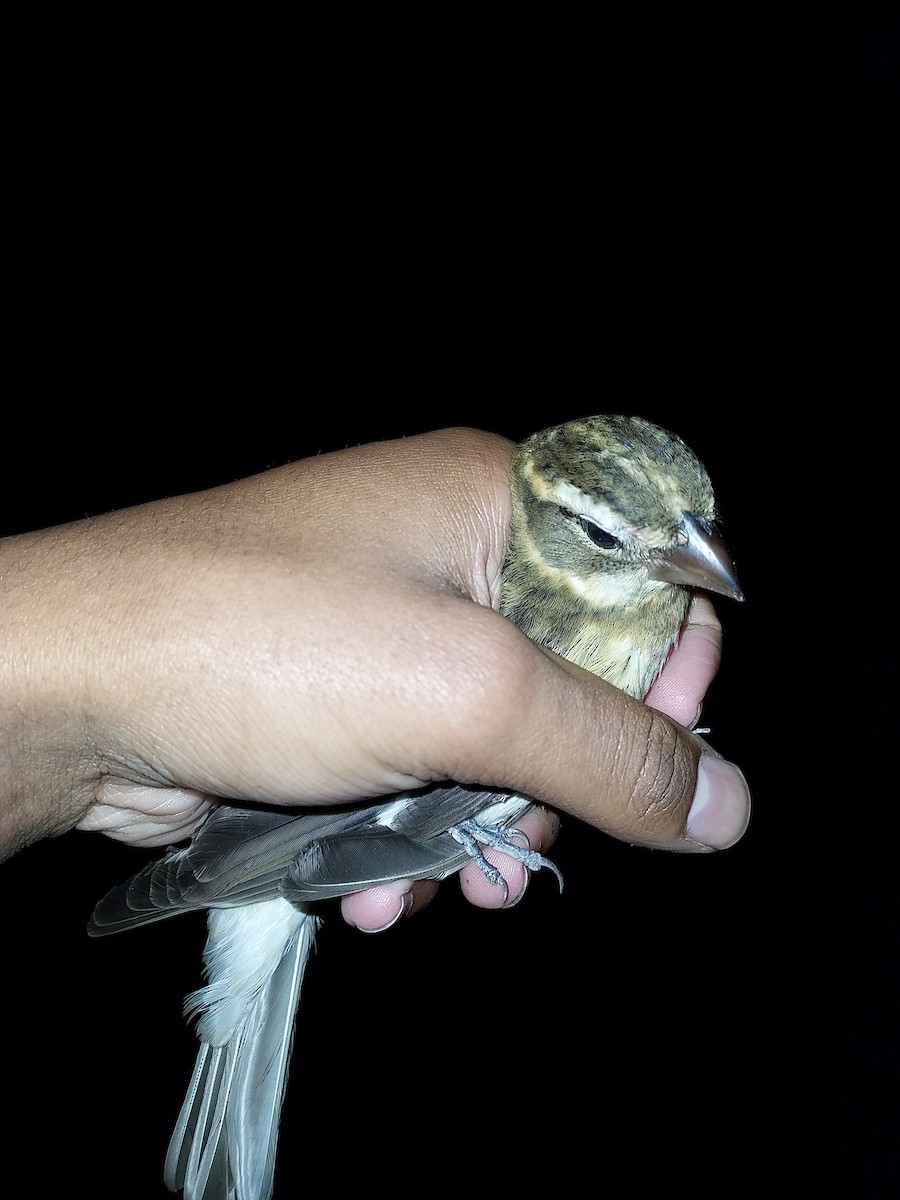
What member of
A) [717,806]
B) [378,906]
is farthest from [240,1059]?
[717,806]

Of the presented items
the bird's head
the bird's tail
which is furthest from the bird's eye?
the bird's tail

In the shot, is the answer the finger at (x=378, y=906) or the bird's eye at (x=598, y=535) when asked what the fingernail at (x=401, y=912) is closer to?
the finger at (x=378, y=906)

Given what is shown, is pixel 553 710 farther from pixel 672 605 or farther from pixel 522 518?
pixel 672 605

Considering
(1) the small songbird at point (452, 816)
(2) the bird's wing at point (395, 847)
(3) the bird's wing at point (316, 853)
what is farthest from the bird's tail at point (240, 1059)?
(2) the bird's wing at point (395, 847)

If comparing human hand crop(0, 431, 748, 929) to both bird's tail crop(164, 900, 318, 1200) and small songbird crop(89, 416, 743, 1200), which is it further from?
bird's tail crop(164, 900, 318, 1200)

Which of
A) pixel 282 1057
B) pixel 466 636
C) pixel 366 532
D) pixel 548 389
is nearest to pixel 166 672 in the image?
pixel 366 532

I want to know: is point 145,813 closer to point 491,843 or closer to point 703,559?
point 491,843
